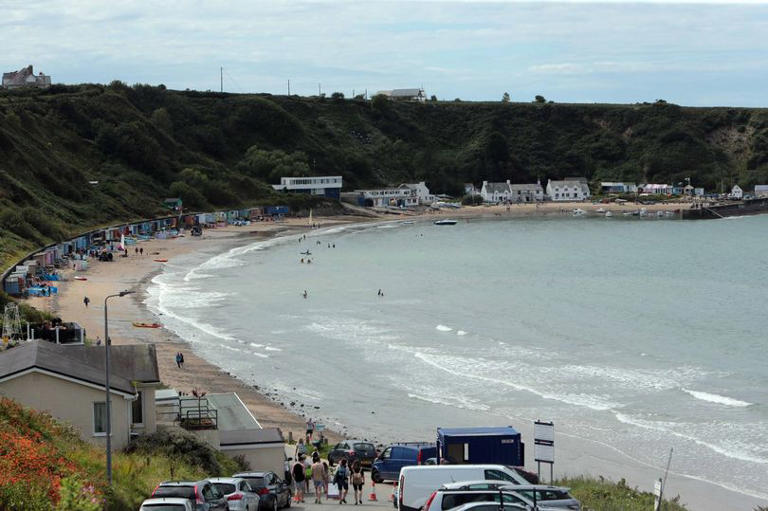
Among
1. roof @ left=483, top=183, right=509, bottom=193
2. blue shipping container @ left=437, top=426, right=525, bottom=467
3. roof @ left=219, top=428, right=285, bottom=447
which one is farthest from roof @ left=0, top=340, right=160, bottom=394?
roof @ left=483, top=183, right=509, bottom=193

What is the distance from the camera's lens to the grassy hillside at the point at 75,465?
11.4m

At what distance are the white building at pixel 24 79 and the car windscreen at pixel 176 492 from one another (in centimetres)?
13166

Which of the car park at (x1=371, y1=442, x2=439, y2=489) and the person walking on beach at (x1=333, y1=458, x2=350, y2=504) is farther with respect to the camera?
the car park at (x1=371, y1=442, x2=439, y2=489)

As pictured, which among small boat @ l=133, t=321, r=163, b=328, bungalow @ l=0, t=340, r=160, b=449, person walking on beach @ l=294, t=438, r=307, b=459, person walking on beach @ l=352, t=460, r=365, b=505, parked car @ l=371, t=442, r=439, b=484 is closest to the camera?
bungalow @ l=0, t=340, r=160, b=449

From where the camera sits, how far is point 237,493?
628 inches

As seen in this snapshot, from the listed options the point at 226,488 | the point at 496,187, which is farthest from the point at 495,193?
the point at 226,488

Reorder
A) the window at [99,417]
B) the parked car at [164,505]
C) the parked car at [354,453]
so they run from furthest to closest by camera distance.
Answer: the parked car at [354,453] < the window at [99,417] < the parked car at [164,505]

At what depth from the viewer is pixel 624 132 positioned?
623 ft

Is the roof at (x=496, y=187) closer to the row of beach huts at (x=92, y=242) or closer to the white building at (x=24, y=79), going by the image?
the row of beach huts at (x=92, y=242)

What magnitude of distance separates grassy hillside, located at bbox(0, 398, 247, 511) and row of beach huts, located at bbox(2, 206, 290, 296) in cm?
3724

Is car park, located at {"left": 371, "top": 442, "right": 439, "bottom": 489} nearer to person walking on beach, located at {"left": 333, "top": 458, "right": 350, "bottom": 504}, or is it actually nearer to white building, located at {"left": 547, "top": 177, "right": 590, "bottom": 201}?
person walking on beach, located at {"left": 333, "top": 458, "right": 350, "bottom": 504}

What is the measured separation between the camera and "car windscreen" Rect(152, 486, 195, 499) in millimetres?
14039

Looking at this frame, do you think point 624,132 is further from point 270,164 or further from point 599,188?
point 270,164

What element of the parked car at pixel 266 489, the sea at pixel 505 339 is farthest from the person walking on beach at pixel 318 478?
the sea at pixel 505 339
